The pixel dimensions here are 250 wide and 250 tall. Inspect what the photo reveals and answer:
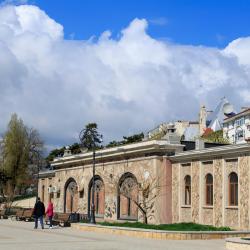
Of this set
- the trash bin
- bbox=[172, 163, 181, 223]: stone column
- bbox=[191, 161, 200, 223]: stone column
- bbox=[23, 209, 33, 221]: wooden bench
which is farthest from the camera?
bbox=[23, 209, 33, 221]: wooden bench

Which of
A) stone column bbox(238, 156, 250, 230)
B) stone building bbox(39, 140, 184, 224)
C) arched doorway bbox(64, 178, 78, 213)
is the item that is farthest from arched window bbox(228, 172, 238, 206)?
arched doorway bbox(64, 178, 78, 213)

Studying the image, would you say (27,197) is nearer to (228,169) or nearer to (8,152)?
(8,152)

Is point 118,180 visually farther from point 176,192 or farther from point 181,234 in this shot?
point 181,234

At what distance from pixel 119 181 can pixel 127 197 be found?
1792 mm

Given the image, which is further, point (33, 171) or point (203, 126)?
point (203, 126)

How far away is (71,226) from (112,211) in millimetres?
5339

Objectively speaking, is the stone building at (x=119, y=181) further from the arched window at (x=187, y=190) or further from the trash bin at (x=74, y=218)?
the trash bin at (x=74, y=218)

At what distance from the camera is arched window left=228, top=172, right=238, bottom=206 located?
28.8 meters

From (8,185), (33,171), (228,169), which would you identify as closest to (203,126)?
(33,171)

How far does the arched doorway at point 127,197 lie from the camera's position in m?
36.0

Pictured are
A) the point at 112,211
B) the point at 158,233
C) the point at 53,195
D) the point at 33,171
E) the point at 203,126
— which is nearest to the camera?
the point at 158,233

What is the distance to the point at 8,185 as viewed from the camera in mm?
63469

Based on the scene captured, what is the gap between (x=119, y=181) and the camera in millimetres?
37594

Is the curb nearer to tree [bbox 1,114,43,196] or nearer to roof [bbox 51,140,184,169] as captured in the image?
roof [bbox 51,140,184,169]
